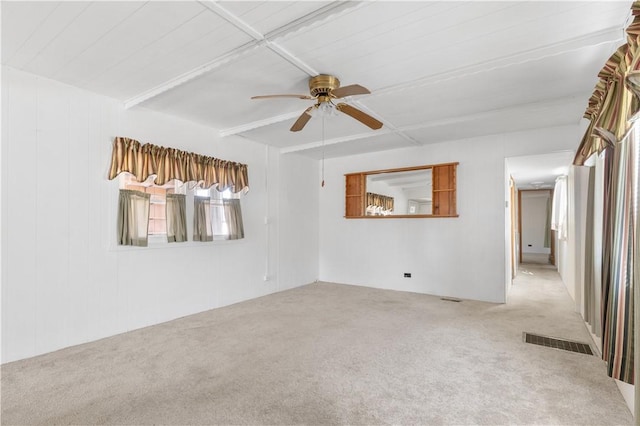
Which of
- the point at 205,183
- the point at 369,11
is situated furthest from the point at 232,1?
the point at 205,183

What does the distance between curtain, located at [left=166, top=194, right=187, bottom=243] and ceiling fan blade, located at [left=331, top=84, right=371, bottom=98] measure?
246 cm

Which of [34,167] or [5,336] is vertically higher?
[34,167]

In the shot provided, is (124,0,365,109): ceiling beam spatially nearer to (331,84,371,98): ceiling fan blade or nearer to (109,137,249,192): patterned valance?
(331,84,371,98): ceiling fan blade

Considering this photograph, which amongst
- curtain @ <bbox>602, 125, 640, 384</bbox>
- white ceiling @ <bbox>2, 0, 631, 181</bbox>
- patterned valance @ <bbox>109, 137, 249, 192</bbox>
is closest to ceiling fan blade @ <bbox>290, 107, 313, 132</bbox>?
white ceiling @ <bbox>2, 0, 631, 181</bbox>

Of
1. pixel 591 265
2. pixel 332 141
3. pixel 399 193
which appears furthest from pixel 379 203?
pixel 591 265

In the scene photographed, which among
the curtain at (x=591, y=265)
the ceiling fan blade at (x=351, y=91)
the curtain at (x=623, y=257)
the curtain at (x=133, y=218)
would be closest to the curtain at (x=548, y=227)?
the curtain at (x=591, y=265)

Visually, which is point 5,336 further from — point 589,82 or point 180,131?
point 589,82

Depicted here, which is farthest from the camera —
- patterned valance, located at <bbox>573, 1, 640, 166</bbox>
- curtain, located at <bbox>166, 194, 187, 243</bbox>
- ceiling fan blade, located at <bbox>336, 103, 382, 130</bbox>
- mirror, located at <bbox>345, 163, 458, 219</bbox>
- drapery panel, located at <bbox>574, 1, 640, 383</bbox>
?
mirror, located at <bbox>345, 163, 458, 219</bbox>

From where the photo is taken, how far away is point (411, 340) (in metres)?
3.20

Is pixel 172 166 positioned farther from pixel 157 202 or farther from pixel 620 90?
pixel 620 90

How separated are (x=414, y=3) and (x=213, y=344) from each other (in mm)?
3218

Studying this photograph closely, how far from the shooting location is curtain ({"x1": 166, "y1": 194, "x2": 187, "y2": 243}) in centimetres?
392

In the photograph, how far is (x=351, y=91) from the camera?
8.36 feet

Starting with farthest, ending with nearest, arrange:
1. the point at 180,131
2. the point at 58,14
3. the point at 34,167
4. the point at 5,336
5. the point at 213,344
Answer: the point at 180,131 < the point at 213,344 < the point at 34,167 < the point at 5,336 < the point at 58,14
